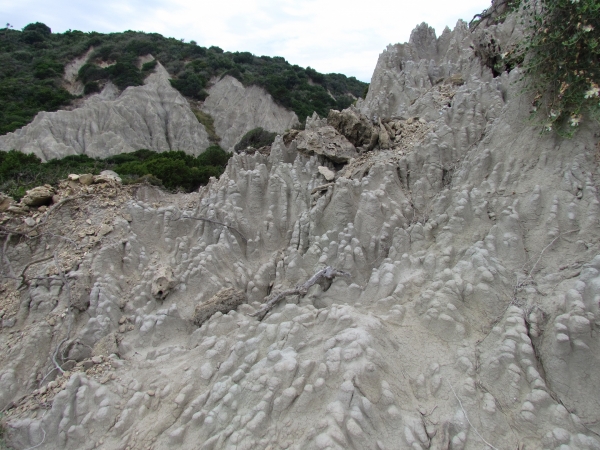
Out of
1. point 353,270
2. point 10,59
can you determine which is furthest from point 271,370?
point 10,59

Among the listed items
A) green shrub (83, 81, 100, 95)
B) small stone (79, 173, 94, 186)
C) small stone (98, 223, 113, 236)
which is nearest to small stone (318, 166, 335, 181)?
small stone (98, 223, 113, 236)

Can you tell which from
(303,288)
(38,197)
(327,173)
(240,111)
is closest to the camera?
(303,288)

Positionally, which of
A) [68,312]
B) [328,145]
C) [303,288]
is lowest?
[68,312]

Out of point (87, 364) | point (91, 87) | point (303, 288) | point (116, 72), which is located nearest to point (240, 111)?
point (116, 72)

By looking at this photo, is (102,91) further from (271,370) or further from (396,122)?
(271,370)

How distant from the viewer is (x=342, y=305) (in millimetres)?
5254

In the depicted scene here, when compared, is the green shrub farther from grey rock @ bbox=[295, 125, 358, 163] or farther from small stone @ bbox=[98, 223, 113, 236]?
grey rock @ bbox=[295, 125, 358, 163]

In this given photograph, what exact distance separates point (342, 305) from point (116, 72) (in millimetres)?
50481

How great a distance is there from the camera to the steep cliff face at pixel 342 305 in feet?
12.5

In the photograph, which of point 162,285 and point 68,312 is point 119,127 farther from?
point 162,285

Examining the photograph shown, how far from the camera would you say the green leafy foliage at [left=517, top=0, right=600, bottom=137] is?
516 centimetres

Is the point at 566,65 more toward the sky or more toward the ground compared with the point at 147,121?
more toward the ground

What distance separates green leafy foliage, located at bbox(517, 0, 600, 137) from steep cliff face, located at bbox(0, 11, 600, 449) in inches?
15.4

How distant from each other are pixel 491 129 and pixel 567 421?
5158 mm
